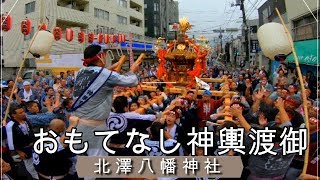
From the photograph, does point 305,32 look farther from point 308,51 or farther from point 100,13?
point 100,13

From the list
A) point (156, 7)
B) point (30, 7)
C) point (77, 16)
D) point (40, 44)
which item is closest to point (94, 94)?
point (40, 44)

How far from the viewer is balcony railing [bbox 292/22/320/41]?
11.9 metres

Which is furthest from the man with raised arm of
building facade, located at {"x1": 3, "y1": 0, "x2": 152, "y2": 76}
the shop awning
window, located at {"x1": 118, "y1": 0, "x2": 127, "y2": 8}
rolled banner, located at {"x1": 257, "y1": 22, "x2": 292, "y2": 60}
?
window, located at {"x1": 118, "y1": 0, "x2": 127, "y2": 8}

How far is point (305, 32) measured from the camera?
13.3 meters

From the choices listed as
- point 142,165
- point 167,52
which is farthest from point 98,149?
point 167,52

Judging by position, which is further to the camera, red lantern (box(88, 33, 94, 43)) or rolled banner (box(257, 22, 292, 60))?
red lantern (box(88, 33, 94, 43))

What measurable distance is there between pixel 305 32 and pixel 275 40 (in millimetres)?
10871

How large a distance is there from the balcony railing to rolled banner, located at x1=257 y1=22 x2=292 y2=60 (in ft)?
29.0

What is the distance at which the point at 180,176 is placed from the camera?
2910 mm

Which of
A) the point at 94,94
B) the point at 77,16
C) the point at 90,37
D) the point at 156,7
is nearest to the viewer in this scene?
the point at 94,94

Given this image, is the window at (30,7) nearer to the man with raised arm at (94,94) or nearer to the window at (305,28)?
the window at (305,28)

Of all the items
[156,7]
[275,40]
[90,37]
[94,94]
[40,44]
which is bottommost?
[94,94]

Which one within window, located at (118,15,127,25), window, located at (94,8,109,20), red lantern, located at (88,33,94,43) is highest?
window, located at (118,15,127,25)

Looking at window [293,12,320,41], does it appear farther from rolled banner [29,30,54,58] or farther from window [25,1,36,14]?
window [25,1,36,14]
